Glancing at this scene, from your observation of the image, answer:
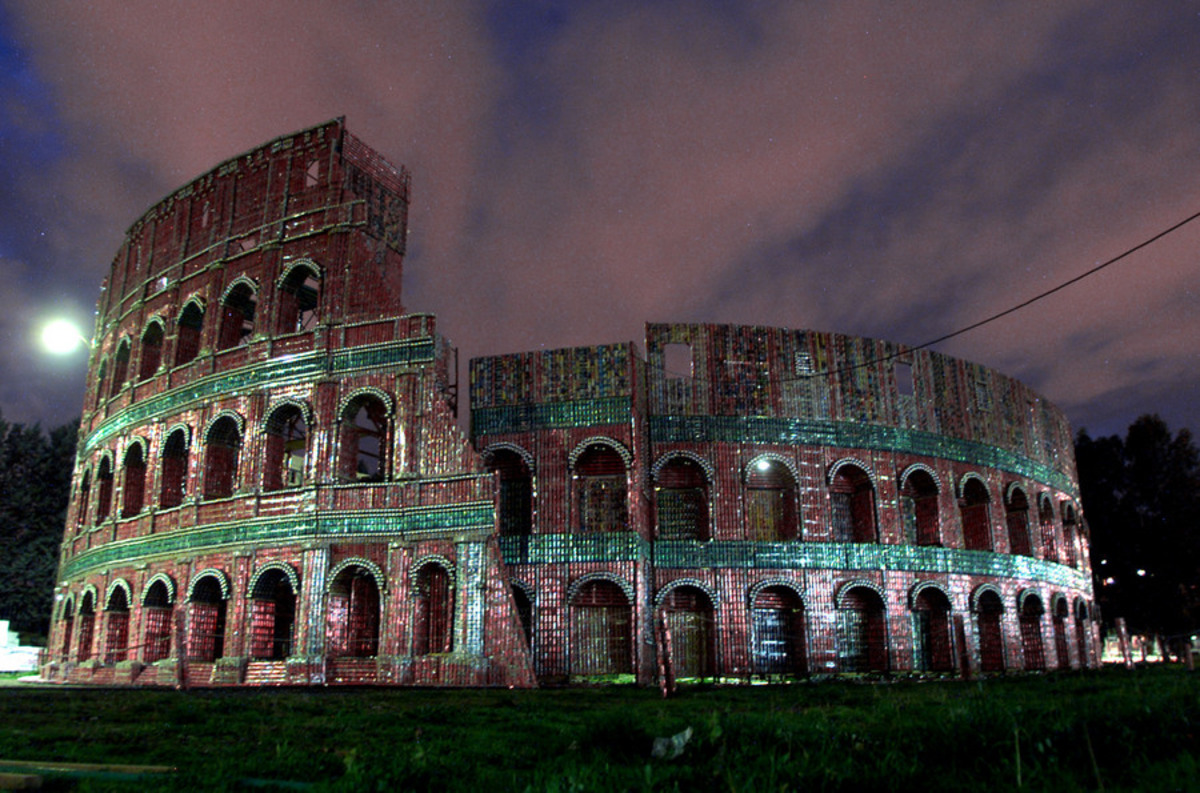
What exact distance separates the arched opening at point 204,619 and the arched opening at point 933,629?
57.8 feet

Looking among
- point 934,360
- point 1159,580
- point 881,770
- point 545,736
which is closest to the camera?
point 881,770

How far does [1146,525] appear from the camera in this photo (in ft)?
118

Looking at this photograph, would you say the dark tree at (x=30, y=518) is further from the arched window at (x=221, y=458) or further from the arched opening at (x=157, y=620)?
the arched window at (x=221, y=458)

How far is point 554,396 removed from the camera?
21.6 m

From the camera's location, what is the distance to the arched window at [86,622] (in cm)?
2516

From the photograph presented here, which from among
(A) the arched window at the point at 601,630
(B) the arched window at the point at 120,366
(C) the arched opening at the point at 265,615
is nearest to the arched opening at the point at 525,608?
(A) the arched window at the point at 601,630

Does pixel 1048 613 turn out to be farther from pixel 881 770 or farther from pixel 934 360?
pixel 881 770

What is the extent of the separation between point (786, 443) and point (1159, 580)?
23204 millimetres

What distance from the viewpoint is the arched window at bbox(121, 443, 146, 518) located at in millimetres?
24797

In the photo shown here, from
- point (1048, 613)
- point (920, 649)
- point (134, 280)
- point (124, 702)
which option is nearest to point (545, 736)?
point (124, 702)

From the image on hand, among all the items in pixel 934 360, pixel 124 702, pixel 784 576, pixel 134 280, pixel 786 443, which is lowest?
pixel 124 702

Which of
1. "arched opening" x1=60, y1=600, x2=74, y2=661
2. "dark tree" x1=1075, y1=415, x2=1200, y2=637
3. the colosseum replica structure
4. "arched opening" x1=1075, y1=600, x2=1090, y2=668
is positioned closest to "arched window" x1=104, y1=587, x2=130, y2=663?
the colosseum replica structure

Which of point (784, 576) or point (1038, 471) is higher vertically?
point (1038, 471)

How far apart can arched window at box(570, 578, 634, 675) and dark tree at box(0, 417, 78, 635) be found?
101 feet
